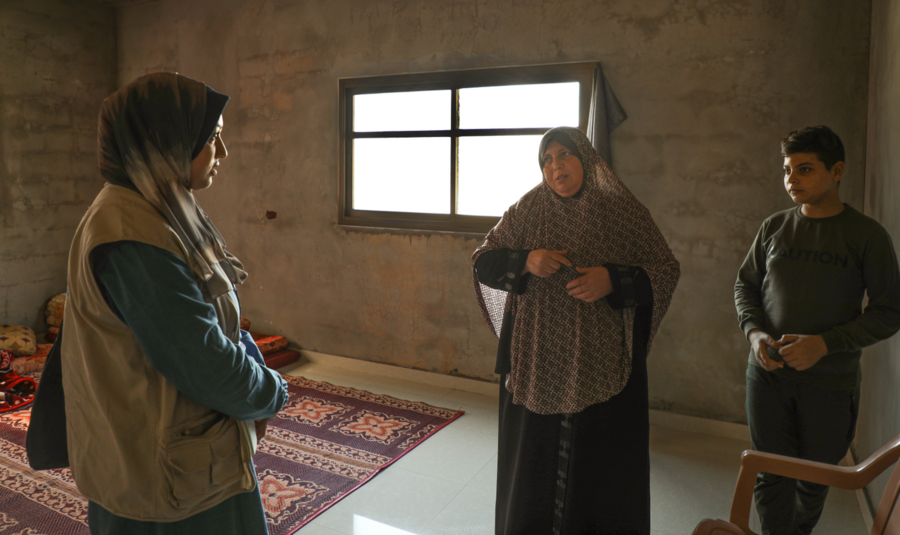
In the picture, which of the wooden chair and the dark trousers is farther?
the dark trousers

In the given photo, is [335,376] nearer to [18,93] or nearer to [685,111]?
[685,111]

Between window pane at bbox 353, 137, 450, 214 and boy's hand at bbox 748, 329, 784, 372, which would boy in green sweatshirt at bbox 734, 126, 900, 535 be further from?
window pane at bbox 353, 137, 450, 214

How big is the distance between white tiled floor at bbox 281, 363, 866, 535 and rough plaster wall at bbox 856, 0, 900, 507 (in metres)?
0.37

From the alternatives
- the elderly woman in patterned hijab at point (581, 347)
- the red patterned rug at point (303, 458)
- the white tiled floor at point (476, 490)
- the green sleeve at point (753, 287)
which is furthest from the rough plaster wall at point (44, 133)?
the green sleeve at point (753, 287)

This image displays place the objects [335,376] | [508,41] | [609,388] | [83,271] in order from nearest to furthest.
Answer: [83,271]
[609,388]
[508,41]
[335,376]

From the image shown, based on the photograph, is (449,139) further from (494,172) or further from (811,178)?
(811,178)

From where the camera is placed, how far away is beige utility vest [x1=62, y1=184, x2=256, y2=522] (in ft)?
3.24

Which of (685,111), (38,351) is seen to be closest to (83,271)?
(685,111)

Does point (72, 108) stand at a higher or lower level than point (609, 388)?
higher

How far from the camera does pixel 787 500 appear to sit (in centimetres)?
180

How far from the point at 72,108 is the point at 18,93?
0.41m

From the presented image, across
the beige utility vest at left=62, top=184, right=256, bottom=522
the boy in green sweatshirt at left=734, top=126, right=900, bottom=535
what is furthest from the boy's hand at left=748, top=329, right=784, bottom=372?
the beige utility vest at left=62, top=184, right=256, bottom=522

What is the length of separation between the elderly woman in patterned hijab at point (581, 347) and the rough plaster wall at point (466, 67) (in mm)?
1550

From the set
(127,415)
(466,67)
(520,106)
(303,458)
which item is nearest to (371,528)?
(303,458)
